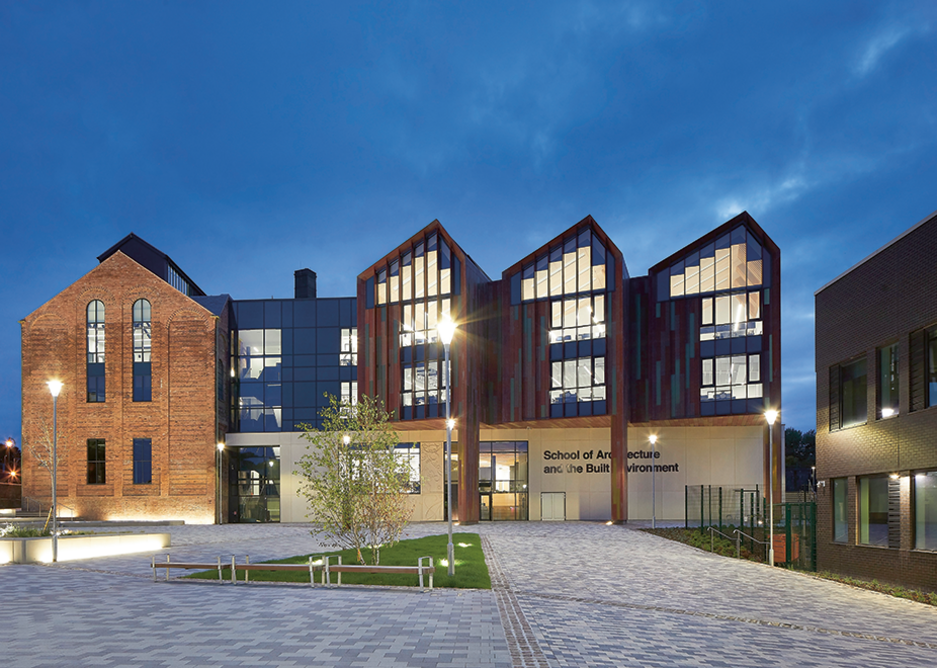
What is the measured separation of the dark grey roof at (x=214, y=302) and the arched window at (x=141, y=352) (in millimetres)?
3299

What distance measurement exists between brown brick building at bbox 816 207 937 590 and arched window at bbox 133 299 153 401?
1579 inches

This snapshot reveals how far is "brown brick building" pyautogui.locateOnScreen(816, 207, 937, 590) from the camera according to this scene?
17562 mm

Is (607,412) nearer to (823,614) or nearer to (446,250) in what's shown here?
(446,250)

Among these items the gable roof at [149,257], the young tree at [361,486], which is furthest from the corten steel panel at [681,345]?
the gable roof at [149,257]

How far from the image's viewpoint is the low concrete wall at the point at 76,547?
2397cm

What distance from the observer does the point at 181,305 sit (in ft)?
159

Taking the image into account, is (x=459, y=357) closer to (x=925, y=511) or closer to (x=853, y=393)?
(x=853, y=393)

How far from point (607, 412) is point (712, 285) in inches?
357

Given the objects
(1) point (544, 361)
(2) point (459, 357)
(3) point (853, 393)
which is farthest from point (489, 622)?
(1) point (544, 361)

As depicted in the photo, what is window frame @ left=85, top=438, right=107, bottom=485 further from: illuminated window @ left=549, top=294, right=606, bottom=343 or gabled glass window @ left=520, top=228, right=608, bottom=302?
illuminated window @ left=549, top=294, right=606, bottom=343

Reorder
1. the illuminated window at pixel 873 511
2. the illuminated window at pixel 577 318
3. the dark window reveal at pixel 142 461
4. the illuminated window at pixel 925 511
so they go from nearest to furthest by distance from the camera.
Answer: the illuminated window at pixel 925 511 < the illuminated window at pixel 873 511 < the illuminated window at pixel 577 318 < the dark window reveal at pixel 142 461

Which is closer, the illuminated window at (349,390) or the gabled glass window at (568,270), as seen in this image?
the gabled glass window at (568,270)

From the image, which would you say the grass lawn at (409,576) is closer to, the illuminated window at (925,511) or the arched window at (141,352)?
the illuminated window at (925,511)

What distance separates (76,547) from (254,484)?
25119 mm
